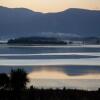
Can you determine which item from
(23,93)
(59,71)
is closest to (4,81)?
(23,93)

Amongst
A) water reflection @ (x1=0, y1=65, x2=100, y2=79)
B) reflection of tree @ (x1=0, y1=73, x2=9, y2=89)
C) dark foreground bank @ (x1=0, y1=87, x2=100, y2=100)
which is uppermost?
water reflection @ (x1=0, y1=65, x2=100, y2=79)

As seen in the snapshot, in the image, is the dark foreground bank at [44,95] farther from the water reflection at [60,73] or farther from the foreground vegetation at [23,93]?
the water reflection at [60,73]

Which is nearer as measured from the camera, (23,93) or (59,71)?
(23,93)

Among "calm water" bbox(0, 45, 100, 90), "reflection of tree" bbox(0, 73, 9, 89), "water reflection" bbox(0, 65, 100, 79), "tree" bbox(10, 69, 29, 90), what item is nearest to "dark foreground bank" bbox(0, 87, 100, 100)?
"tree" bbox(10, 69, 29, 90)

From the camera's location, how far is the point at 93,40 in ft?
523

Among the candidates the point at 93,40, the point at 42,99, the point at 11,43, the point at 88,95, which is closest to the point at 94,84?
the point at 88,95

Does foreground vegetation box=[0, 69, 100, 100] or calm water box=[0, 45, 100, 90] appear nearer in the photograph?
foreground vegetation box=[0, 69, 100, 100]

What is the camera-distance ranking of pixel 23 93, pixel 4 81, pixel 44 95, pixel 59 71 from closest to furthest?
pixel 23 93
pixel 44 95
pixel 4 81
pixel 59 71

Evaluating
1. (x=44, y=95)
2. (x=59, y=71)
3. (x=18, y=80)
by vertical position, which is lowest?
(x=44, y=95)

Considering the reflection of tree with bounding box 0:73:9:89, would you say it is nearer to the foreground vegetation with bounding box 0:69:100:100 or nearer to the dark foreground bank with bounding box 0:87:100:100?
the foreground vegetation with bounding box 0:69:100:100

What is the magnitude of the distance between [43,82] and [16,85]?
8.58 meters

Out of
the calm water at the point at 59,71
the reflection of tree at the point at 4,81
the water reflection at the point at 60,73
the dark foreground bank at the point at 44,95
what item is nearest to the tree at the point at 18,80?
the reflection of tree at the point at 4,81

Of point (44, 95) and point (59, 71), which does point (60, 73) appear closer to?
point (59, 71)

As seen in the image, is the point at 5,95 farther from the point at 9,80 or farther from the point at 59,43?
the point at 59,43
